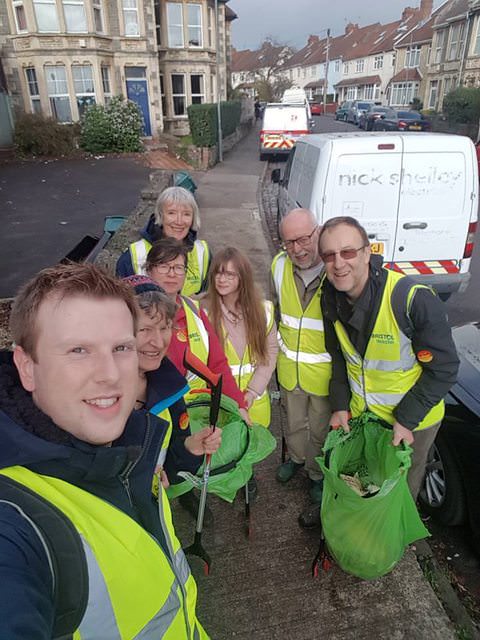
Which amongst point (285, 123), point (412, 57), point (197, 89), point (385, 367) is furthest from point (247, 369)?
point (412, 57)

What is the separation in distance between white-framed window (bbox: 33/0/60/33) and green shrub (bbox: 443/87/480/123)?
21.9m

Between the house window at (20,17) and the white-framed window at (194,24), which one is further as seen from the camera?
the white-framed window at (194,24)

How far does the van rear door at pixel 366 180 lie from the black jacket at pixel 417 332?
2.86m

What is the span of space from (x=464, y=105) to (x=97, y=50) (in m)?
20.4

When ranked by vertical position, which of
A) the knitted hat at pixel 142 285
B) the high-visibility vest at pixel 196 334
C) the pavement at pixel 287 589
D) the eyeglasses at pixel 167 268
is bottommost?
the pavement at pixel 287 589

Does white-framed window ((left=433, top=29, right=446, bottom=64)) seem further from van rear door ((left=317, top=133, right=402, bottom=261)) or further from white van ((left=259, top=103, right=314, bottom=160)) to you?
van rear door ((left=317, top=133, right=402, bottom=261))

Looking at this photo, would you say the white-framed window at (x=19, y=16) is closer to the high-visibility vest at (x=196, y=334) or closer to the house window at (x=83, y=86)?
the house window at (x=83, y=86)

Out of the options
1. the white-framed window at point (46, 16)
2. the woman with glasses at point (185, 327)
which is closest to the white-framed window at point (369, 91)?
the white-framed window at point (46, 16)

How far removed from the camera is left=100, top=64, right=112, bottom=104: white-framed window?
2069cm

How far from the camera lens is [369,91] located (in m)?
56.4

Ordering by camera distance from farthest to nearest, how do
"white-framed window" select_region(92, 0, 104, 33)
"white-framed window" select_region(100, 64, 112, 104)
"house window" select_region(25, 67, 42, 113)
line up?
"white-framed window" select_region(100, 64, 112, 104), "house window" select_region(25, 67, 42, 113), "white-framed window" select_region(92, 0, 104, 33)

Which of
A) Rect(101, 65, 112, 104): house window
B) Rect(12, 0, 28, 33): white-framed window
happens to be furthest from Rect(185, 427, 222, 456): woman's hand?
Rect(12, 0, 28, 33): white-framed window

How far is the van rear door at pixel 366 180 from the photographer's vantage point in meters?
4.85

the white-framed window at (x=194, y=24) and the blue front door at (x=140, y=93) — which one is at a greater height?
the white-framed window at (x=194, y=24)
